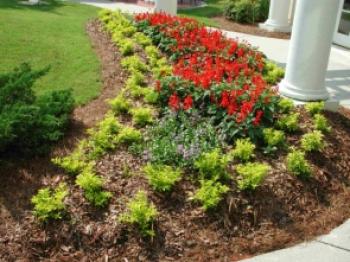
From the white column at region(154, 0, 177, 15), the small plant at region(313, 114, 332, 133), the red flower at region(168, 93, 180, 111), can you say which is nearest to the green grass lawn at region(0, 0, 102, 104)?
the red flower at region(168, 93, 180, 111)

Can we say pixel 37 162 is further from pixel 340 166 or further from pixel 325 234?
pixel 340 166

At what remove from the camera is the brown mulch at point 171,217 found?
11.4 feet

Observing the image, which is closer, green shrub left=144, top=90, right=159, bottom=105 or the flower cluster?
the flower cluster

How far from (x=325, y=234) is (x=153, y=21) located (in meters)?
6.00

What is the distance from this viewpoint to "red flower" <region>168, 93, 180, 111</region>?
499cm

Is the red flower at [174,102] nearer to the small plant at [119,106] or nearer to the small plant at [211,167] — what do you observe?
the small plant at [119,106]

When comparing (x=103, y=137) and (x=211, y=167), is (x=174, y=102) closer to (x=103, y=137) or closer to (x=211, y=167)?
(x=103, y=137)

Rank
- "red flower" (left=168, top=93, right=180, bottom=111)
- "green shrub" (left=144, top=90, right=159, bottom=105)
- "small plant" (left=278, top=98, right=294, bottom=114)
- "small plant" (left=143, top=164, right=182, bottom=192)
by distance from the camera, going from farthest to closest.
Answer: "green shrub" (left=144, top=90, right=159, bottom=105) → "small plant" (left=278, top=98, right=294, bottom=114) → "red flower" (left=168, top=93, right=180, bottom=111) → "small plant" (left=143, top=164, right=182, bottom=192)

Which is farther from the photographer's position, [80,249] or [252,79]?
[252,79]

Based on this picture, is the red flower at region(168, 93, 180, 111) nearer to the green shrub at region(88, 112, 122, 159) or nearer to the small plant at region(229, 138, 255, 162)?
the green shrub at region(88, 112, 122, 159)

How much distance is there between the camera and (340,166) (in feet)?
15.2

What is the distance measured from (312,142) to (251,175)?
94 centimetres

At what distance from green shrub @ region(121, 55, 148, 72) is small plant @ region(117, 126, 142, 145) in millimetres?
2136

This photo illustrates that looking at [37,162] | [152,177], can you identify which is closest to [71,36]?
[37,162]
